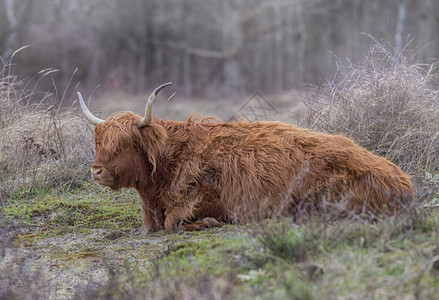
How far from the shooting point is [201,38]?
3447cm

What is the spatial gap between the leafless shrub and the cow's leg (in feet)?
8.01

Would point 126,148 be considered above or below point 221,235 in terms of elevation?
above

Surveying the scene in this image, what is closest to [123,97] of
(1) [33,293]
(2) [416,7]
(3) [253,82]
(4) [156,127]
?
(3) [253,82]

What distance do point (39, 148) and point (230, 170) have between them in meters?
3.37

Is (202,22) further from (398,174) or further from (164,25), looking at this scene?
(398,174)

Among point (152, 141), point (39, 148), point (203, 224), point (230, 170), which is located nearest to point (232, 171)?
point (230, 170)

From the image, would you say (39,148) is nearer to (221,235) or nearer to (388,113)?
(221,235)

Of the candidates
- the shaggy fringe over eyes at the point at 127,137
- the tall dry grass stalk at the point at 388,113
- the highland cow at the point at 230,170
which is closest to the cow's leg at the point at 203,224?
the highland cow at the point at 230,170

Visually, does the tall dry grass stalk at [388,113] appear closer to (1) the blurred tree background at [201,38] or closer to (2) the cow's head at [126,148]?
(2) the cow's head at [126,148]

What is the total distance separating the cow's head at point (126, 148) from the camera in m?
5.92

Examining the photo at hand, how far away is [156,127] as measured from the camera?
616cm

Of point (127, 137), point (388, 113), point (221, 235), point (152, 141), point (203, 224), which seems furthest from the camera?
point (388, 113)

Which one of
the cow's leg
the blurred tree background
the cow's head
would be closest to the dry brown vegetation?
the cow's leg

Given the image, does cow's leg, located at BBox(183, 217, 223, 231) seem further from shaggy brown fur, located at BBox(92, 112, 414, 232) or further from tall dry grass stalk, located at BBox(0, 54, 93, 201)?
tall dry grass stalk, located at BBox(0, 54, 93, 201)
